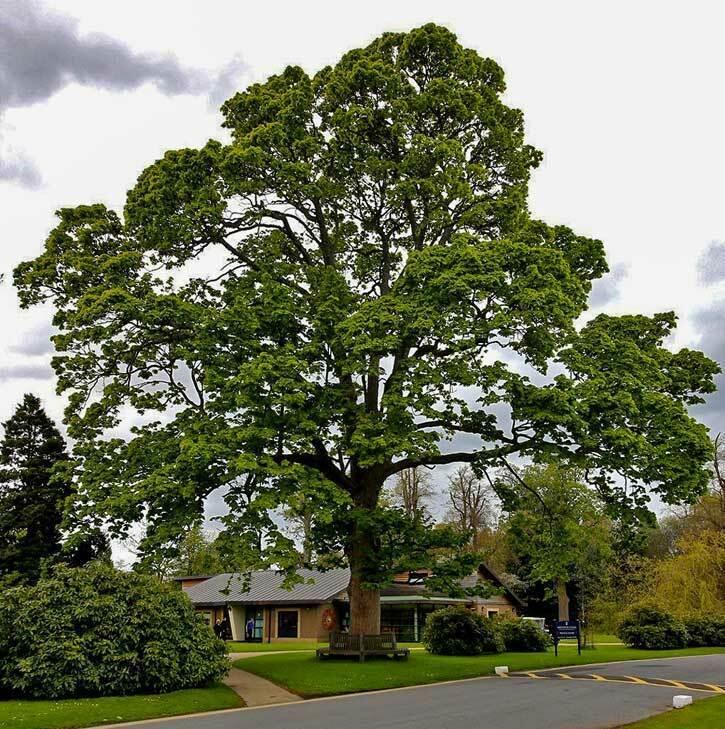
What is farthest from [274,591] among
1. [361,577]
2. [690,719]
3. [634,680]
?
[690,719]

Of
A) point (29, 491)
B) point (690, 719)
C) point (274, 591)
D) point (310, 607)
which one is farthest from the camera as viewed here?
point (274, 591)

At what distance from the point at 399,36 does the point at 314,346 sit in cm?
1037

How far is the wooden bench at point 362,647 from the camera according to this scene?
2262 cm

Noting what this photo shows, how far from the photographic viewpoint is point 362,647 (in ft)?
73.7

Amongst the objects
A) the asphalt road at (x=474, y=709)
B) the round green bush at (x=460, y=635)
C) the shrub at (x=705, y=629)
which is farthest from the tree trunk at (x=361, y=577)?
the shrub at (x=705, y=629)

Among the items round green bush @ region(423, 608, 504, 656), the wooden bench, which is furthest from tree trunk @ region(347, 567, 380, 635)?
round green bush @ region(423, 608, 504, 656)

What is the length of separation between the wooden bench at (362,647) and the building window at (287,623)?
17.7 metres

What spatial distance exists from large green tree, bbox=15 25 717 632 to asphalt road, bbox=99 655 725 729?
11.6ft

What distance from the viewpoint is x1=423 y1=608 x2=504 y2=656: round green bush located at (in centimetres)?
2810

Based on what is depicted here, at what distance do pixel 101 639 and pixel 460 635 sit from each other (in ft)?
51.0

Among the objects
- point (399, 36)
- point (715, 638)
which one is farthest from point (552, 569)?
point (715, 638)

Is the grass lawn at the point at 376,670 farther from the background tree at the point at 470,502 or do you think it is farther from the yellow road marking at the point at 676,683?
the background tree at the point at 470,502

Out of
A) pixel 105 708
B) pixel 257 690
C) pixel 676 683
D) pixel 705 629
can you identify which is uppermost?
pixel 105 708

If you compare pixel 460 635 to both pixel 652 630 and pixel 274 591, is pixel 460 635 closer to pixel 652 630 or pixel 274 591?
pixel 652 630
